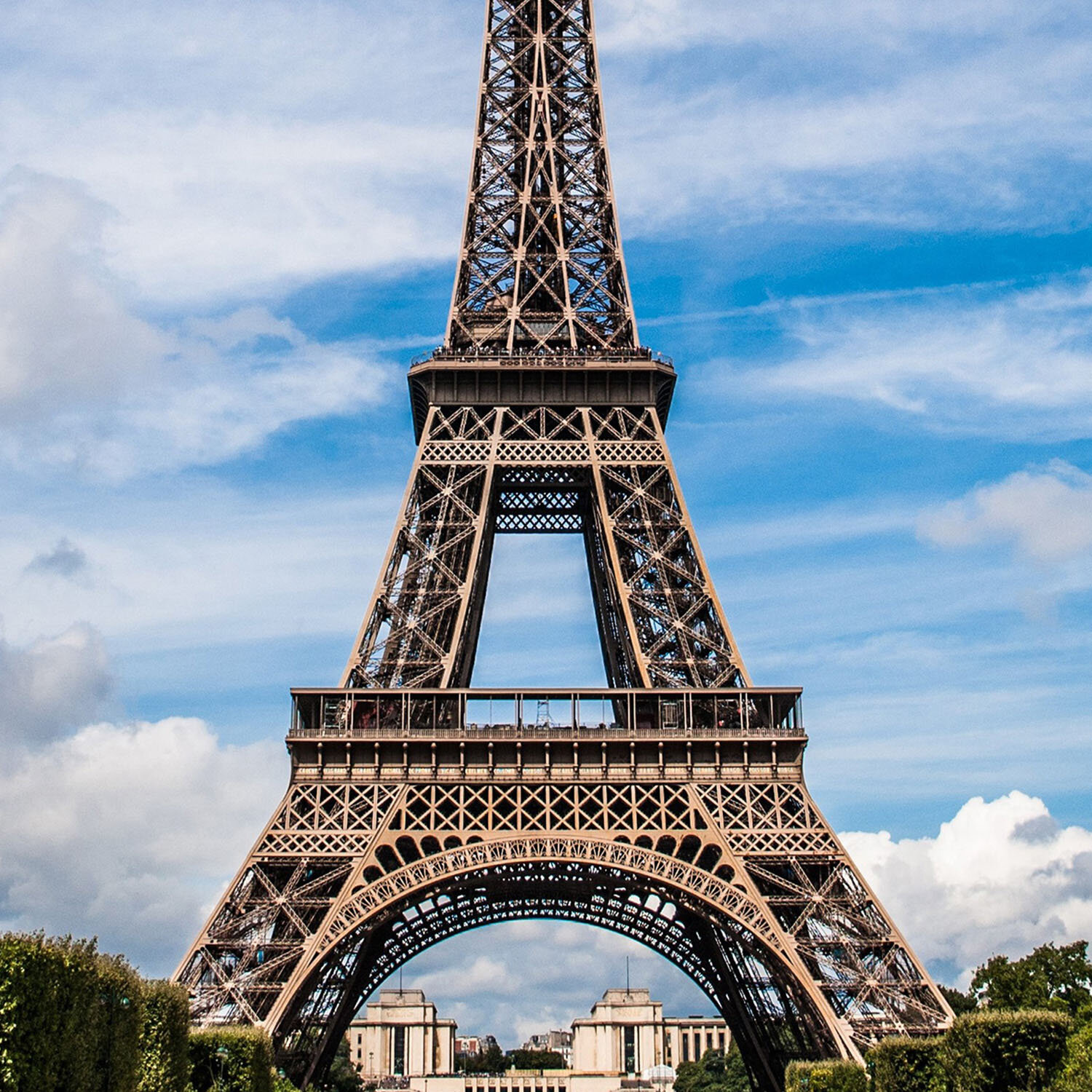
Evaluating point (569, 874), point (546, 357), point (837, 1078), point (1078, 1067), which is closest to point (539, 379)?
point (546, 357)

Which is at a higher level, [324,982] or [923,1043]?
[324,982]

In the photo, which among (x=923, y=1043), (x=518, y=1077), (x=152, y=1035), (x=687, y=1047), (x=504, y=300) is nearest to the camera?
(x=152, y=1035)

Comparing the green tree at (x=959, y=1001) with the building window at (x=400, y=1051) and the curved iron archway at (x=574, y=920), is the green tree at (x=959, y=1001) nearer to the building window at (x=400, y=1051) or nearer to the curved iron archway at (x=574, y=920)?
the curved iron archway at (x=574, y=920)

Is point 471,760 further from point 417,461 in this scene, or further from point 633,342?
point 633,342

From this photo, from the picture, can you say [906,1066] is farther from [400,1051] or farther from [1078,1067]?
[400,1051]

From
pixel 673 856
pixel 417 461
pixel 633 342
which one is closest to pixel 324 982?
pixel 673 856

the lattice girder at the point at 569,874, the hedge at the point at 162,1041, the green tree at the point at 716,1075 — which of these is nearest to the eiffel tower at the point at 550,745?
the lattice girder at the point at 569,874

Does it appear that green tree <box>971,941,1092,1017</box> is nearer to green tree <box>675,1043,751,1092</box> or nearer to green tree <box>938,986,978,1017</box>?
green tree <box>938,986,978,1017</box>
